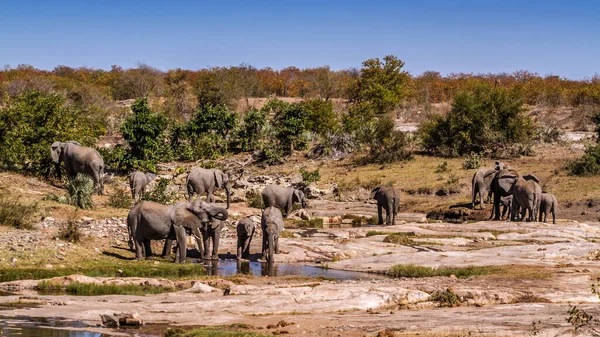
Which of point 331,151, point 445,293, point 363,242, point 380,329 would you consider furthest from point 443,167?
point 380,329

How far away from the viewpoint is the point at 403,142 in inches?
2003

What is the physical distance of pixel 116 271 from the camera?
68.1 ft

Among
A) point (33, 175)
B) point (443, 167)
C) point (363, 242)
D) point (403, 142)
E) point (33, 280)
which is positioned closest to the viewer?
point (33, 280)

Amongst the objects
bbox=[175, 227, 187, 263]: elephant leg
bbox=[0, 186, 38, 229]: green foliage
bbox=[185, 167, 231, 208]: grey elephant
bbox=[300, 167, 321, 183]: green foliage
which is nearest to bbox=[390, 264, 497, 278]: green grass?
bbox=[175, 227, 187, 263]: elephant leg

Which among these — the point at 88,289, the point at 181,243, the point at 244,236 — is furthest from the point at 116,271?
the point at 244,236

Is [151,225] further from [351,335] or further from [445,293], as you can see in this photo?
[351,335]

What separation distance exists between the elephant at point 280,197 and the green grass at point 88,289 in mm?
15925

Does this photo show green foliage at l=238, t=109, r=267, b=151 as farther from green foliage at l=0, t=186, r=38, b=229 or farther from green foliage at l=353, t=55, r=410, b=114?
green foliage at l=0, t=186, r=38, b=229

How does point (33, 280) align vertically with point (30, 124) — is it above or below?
below

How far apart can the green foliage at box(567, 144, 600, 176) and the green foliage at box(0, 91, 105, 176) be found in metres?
24.5

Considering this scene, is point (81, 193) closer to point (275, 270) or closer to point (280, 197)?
point (275, 270)

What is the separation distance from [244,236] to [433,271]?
237 inches

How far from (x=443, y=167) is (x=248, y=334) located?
34408 mm

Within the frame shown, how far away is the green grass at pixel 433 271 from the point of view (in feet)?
71.3
